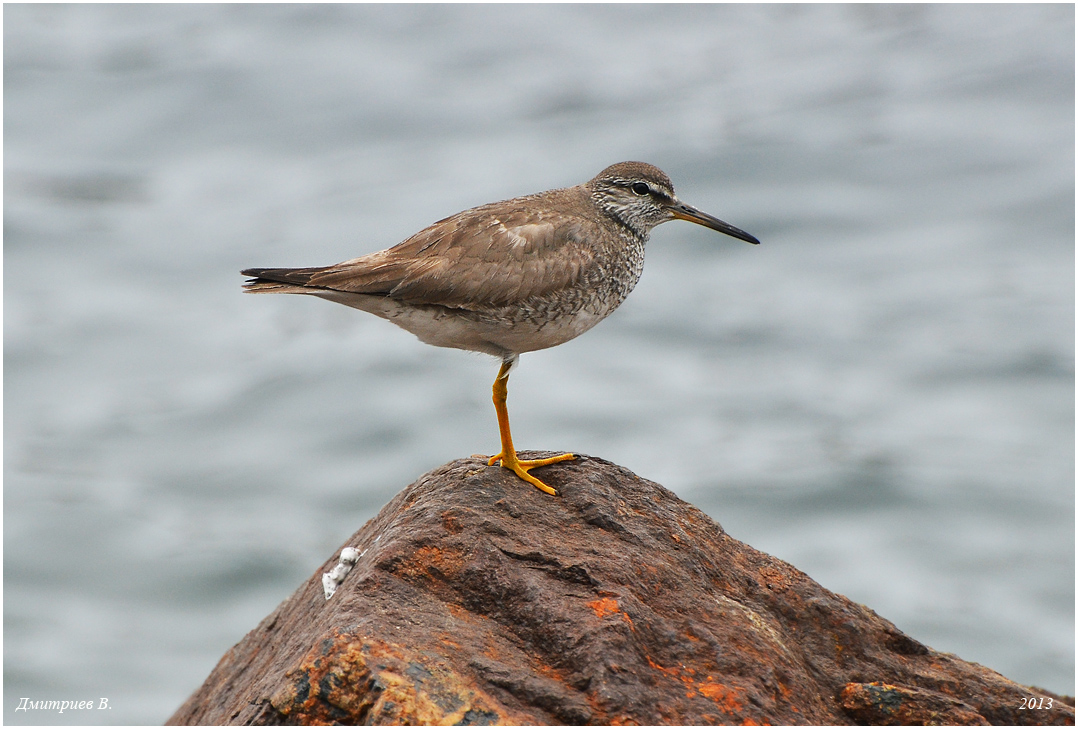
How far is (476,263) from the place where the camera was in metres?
7.70

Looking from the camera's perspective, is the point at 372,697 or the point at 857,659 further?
the point at 857,659

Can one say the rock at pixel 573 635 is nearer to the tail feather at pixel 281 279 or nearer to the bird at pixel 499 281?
the bird at pixel 499 281

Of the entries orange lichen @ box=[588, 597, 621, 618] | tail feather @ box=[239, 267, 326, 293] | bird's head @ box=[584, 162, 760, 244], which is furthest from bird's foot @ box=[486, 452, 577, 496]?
bird's head @ box=[584, 162, 760, 244]

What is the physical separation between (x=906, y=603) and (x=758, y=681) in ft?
33.7

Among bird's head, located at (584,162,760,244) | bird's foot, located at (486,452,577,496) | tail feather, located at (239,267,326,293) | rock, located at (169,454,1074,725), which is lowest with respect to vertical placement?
rock, located at (169,454,1074,725)

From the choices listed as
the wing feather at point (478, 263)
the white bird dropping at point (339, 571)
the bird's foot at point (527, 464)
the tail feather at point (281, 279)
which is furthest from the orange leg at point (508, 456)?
the tail feather at point (281, 279)

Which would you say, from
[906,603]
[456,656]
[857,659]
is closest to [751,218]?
[906,603]

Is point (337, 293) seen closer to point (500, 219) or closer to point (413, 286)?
point (413, 286)

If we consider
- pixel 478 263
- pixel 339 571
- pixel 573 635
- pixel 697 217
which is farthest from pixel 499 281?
pixel 573 635

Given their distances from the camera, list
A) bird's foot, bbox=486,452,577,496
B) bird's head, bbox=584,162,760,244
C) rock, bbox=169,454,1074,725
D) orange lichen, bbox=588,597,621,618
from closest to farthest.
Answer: rock, bbox=169,454,1074,725 < orange lichen, bbox=588,597,621,618 < bird's foot, bbox=486,452,577,496 < bird's head, bbox=584,162,760,244

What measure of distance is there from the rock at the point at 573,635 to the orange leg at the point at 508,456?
0.34 feet

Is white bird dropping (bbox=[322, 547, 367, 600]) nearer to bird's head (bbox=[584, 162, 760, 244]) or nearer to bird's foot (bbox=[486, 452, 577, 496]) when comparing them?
bird's foot (bbox=[486, 452, 577, 496])

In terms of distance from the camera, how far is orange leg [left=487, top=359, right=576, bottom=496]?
7.48 meters

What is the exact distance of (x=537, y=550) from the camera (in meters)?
6.53
